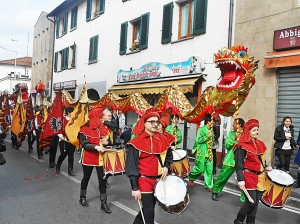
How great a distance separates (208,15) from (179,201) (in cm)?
979

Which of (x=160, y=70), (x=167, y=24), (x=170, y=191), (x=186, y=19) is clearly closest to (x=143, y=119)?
(x=170, y=191)

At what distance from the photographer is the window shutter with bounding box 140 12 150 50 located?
15977 mm

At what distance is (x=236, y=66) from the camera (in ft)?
18.9

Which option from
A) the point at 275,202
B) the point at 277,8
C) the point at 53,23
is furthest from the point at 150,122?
the point at 53,23

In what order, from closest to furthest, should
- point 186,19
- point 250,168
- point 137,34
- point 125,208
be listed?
point 250,168 < point 125,208 < point 186,19 < point 137,34

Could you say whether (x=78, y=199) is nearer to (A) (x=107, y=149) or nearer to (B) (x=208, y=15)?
(A) (x=107, y=149)

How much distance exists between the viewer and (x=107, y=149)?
578cm

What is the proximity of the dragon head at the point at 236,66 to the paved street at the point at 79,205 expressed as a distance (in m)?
2.19

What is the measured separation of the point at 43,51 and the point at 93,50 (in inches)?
479

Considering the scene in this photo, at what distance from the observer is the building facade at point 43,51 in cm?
2970

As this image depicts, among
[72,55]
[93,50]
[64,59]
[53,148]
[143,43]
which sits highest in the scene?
[72,55]

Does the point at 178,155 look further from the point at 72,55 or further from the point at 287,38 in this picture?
the point at 72,55

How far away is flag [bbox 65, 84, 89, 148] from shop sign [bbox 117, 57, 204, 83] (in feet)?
18.6

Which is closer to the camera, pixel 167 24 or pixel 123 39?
pixel 167 24
